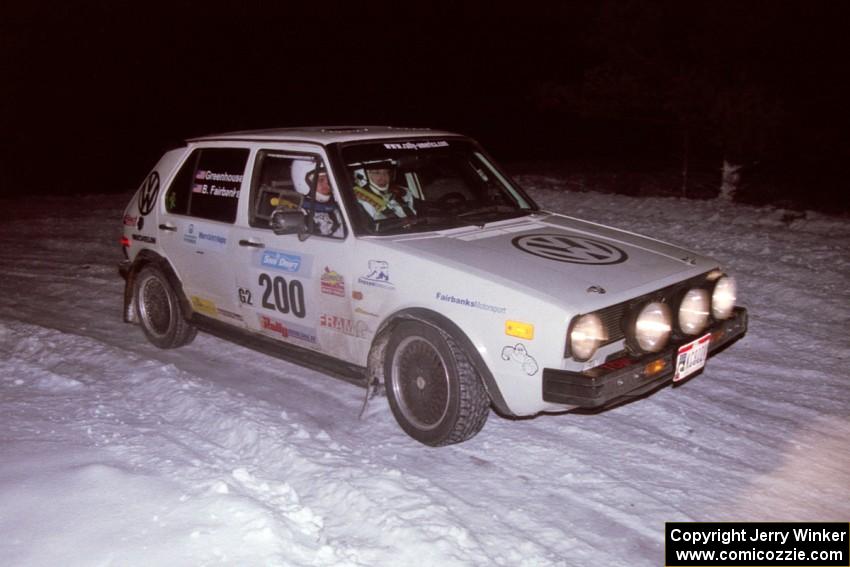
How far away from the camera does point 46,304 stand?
775cm

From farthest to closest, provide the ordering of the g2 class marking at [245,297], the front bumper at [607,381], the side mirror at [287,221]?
the g2 class marking at [245,297] → the side mirror at [287,221] → the front bumper at [607,381]

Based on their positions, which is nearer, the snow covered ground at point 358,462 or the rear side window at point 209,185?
the snow covered ground at point 358,462

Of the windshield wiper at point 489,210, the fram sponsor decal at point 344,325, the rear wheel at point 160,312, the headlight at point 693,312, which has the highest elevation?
Answer: the windshield wiper at point 489,210

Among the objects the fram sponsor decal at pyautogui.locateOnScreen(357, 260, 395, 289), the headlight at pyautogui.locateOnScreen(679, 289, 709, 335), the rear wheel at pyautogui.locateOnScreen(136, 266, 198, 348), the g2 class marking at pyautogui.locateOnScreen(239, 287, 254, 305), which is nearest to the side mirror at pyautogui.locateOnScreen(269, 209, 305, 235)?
the fram sponsor decal at pyautogui.locateOnScreen(357, 260, 395, 289)

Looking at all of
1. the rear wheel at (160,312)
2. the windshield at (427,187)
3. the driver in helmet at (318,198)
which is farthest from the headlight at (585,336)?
the rear wheel at (160,312)

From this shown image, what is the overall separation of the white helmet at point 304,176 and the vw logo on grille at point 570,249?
4.28 ft

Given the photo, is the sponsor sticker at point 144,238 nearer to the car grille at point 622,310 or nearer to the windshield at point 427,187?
the windshield at point 427,187

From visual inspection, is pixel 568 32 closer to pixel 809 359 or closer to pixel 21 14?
pixel 809 359

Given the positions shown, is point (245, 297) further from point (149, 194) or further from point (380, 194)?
point (149, 194)

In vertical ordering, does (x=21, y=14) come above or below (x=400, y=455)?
above

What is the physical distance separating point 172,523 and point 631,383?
231cm

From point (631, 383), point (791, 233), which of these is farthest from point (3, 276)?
point (791, 233)

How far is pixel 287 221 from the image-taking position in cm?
467

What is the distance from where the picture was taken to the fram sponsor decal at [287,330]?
198 inches
